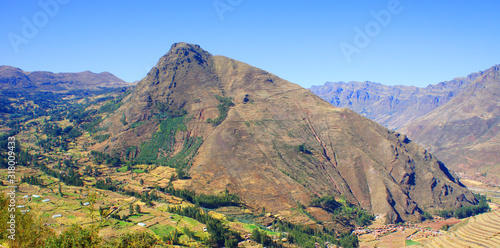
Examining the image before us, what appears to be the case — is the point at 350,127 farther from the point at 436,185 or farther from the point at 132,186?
the point at 132,186

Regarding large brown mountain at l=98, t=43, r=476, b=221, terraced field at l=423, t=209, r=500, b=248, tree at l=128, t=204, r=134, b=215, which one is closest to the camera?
terraced field at l=423, t=209, r=500, b=248

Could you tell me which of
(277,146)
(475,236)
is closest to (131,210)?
(277,146)

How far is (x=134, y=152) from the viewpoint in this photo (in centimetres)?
10919

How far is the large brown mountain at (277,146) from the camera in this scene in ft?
284

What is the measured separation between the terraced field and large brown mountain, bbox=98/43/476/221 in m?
18.3

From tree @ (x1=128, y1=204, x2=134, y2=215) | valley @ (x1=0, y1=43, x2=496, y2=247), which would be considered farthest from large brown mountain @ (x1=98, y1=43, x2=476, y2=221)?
tree @ (x1=128, y1=204, x2=134, y2=215)

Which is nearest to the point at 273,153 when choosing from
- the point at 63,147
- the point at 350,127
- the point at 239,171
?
the point at 239,171

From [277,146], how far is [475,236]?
55817 mm

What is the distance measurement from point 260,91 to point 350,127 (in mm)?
42864

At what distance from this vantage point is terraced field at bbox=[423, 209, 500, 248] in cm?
5491

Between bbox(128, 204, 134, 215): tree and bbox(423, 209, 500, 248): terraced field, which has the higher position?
bbox(128, 204, 134, 215): tree

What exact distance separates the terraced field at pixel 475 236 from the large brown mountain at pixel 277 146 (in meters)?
18.3

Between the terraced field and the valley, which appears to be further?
the valley

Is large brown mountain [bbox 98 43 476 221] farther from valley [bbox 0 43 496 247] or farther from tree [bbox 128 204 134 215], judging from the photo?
tree [bbox 128 204 134 215]
